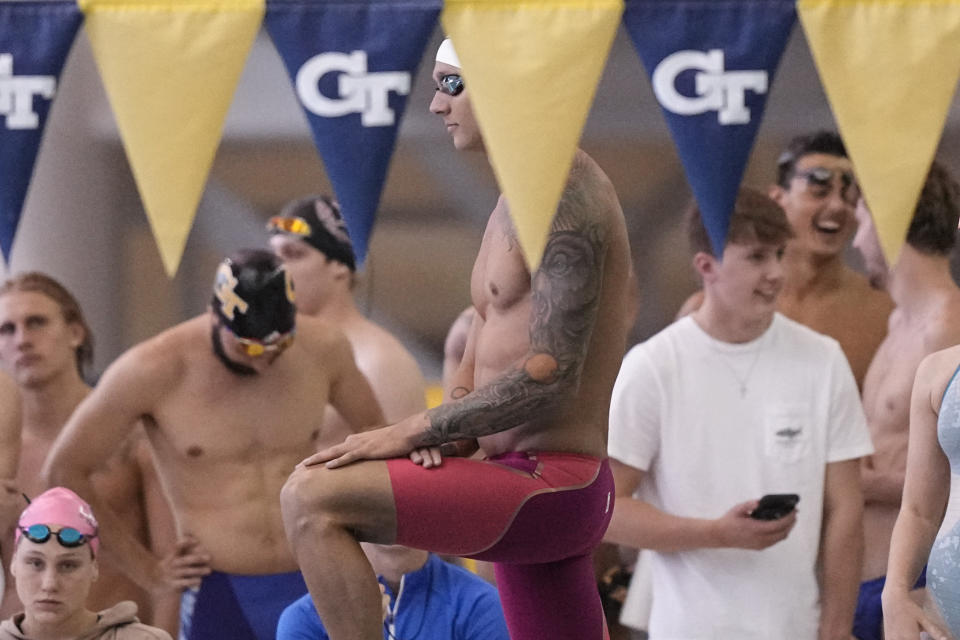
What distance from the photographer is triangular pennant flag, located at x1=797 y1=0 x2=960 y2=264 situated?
3.56 m

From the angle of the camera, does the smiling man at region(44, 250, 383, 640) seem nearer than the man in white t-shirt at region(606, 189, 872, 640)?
No

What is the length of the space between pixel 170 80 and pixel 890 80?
1679 mm

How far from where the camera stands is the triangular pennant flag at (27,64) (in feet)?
12.1

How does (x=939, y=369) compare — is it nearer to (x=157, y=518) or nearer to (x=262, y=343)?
(x=262, y=343)

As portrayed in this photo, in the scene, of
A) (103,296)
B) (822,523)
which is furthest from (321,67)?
(103,296)

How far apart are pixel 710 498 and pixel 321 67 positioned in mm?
1697

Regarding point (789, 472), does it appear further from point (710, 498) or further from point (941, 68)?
point (941, 68)

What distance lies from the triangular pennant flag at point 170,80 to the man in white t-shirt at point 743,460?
1.48 meters

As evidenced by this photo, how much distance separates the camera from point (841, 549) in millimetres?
4359

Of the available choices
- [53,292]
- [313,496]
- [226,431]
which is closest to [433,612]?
[226,431]

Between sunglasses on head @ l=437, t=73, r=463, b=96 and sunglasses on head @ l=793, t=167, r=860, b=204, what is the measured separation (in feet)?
6.81

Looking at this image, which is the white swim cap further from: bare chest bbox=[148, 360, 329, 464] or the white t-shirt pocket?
bare chest bbox=[148, 360, 329, 464]

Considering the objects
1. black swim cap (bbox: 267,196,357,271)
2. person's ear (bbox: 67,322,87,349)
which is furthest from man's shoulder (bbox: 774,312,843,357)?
person's ear (bbox: 67,322,87,349)

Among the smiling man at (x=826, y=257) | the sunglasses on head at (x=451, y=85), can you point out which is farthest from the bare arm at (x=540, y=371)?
the smiling man at (x=826, y=257)
